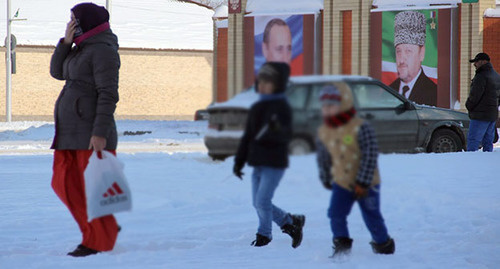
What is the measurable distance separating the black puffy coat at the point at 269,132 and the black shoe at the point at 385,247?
215mm

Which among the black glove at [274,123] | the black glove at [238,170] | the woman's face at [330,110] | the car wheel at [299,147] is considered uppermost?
the woman's face at [330,110]

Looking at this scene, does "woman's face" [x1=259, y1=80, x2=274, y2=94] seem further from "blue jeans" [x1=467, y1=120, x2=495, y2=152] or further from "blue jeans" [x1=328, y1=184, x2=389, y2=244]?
"blue jeans" [x1=467, y1=120, x2=495, y2=152]

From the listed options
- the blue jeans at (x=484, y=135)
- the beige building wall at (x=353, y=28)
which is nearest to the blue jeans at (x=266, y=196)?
the beige building wall at (x=353, y=28)

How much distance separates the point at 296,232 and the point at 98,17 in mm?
560

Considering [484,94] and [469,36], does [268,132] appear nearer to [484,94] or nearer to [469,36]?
[469,36]

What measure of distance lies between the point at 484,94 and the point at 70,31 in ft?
2.66

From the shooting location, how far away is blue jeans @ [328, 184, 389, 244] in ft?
3.59

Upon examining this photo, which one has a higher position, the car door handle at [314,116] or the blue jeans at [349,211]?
the car door handle at [314,116]

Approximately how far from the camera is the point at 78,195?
2.21 meters

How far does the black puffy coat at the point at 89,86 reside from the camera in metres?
1.53

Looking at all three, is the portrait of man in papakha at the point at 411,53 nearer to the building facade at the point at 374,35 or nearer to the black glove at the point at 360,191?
the building facade at the point at 374,35

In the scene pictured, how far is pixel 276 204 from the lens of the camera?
1361 millimetres

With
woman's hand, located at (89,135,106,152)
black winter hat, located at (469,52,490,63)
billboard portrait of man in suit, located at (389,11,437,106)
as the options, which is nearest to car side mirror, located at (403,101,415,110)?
billboard portrait of man in suit, located at (389,11,437,106)

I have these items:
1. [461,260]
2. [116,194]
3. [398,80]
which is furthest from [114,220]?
[461,260]
